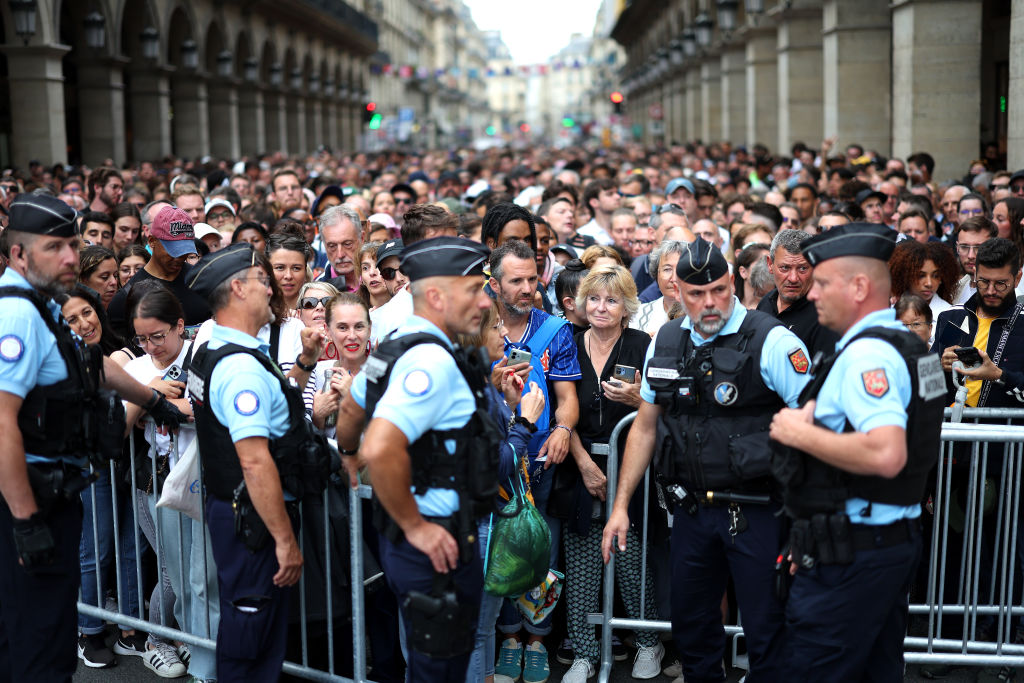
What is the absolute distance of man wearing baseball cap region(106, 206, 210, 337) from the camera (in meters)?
6.61

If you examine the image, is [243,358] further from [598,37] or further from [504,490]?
[598,37]

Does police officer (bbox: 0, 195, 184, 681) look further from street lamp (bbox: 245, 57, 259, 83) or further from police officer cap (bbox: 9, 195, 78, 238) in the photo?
street lamp (bbox: 245, 57, 259, 83)

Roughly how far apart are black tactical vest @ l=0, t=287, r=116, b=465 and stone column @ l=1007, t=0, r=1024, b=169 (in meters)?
9.67

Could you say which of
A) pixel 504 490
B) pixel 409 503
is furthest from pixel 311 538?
pixel 409 503

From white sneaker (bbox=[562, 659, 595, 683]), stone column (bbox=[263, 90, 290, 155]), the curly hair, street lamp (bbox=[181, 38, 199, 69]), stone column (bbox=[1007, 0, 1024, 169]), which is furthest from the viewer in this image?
stone column (bbox=[263, 90, 290, 155])

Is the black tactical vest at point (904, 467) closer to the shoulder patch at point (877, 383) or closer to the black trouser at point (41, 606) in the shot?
the shoulder patch at point (877, 383)

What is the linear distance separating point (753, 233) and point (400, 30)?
3179 inches

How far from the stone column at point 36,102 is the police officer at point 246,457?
17.4m

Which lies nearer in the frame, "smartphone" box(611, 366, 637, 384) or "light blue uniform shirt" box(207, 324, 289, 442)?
"light blue uniform shirt" box(207, 324, 289, 442)

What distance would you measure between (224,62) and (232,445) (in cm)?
2998

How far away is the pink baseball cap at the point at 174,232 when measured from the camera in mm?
6609

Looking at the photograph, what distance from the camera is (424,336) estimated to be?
3.60 meters

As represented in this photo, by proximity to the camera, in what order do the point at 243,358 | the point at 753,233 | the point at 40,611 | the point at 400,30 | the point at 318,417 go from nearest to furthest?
the point at 243,358
the point at 40,611
the point at 318,417
the point at 753,233
the point at 400,30

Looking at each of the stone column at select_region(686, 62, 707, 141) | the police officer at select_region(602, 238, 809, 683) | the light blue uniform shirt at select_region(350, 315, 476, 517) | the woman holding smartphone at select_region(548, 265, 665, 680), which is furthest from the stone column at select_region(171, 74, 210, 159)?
the light blue uniform shirt at select_region(350, 315, 476, 517)
